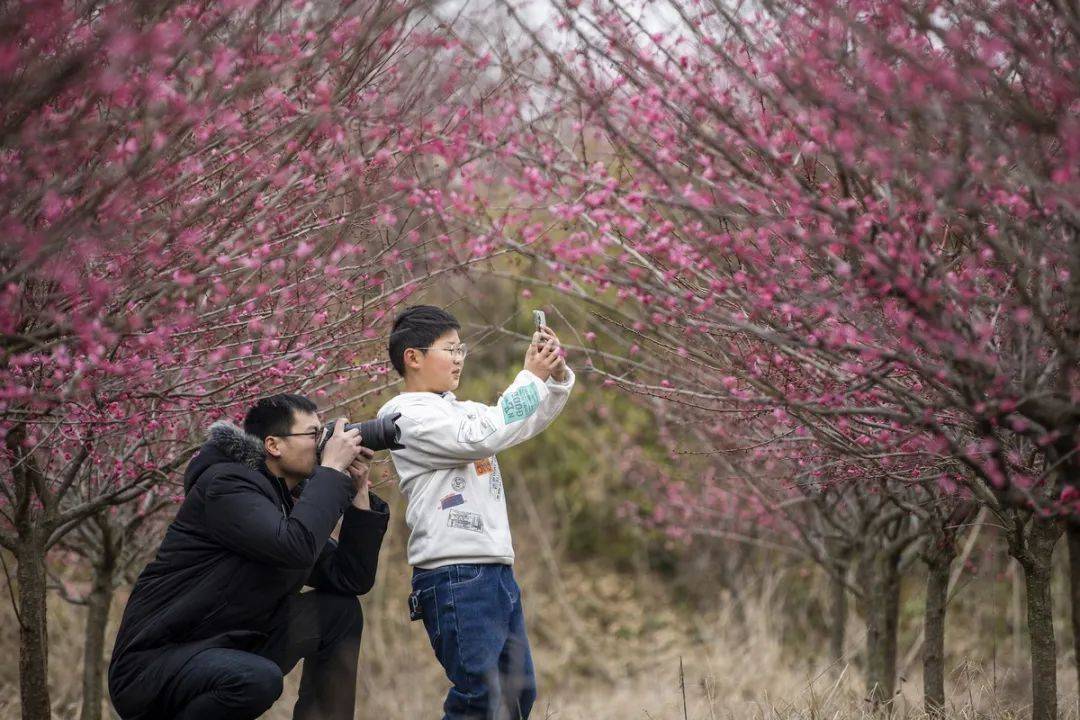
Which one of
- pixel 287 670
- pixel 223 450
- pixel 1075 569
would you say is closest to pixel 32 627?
pixel 287 670

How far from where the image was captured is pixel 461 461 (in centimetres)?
375

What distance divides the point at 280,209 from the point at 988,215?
1998mm

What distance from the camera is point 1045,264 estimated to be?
8.87ft

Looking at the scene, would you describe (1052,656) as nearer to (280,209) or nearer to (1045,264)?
(1045,264)

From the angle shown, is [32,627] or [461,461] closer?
[461,461]

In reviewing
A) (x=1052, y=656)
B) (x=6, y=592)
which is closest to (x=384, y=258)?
(x=1052, y=656)

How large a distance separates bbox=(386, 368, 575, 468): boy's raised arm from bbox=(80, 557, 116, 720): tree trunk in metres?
2.09

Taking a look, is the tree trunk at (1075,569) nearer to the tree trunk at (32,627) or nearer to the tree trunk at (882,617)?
the tree trunk at (882,617)

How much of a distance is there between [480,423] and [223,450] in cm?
83

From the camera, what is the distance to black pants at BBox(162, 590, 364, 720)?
3.44 metres

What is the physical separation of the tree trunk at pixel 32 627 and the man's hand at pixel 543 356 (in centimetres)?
186

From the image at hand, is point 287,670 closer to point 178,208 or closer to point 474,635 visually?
point 474,635

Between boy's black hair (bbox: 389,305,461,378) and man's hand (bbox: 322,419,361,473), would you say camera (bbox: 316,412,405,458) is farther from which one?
boy's black hair (bbox: 389,305,461,378)

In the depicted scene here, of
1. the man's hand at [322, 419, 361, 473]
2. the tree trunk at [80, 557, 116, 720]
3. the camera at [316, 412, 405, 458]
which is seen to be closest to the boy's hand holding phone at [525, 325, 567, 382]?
the camera at [316, 412, 405, 458]
